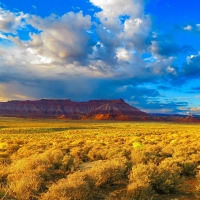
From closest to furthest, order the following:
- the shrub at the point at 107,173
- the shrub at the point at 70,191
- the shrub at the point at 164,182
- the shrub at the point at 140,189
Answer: the shrub at the point at 70,191
the shrub at the point at 140,189
the shrub at the point at 164,182
the shrub at the point at 107,173

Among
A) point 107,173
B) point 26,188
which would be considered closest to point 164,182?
point 107,173

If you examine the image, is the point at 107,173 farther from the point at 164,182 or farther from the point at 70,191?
the point at 70,191

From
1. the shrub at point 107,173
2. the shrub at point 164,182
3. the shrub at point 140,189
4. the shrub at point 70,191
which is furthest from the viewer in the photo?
the shrub at point 107,173

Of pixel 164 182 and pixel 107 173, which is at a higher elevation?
pixel 107 173

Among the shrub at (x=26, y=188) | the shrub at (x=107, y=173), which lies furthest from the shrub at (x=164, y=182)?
the shrub at (x=26, y=188)

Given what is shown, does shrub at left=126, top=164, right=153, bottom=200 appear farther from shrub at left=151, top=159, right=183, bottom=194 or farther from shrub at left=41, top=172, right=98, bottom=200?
shrub at left=41, top=172, right=98, bottom=200

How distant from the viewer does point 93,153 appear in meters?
17.4

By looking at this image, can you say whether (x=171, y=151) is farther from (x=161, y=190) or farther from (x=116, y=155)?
(x=161, y=190)

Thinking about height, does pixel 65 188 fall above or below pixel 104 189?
above

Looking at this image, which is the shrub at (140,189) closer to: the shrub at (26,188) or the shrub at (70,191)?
the shrub at (70,191)

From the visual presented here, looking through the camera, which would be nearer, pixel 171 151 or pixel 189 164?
pixel 189 164

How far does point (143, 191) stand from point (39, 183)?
362 centimetres

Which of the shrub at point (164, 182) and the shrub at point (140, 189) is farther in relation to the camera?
the shrub at point (164, 182)

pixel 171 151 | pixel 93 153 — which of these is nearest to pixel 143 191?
pixel 93 153
